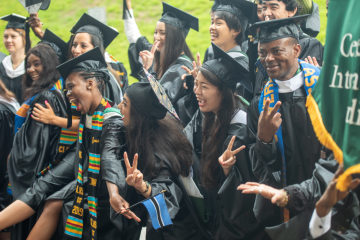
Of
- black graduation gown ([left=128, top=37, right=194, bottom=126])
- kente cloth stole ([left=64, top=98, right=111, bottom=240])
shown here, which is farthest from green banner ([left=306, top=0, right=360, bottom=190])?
black graduation gown ([left=128, top=37, right=194, bottom=126])

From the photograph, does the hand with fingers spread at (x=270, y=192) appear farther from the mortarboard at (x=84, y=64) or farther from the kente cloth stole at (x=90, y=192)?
the mortarboard at (x=84, y=64)

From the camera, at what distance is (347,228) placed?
189 centimetres

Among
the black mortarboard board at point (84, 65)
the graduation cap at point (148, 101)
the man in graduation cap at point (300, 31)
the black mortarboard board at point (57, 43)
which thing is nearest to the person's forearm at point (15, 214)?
the black mortarboard board at point (84, 65)

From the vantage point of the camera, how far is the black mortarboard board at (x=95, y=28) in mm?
4234

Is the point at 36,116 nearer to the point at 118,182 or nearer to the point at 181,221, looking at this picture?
the point at 118,182

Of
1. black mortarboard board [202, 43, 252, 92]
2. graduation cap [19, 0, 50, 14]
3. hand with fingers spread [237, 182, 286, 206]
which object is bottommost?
hand with fingers spread [237, 182, 286, 206]

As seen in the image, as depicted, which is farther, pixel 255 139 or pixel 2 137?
pixel 2 137

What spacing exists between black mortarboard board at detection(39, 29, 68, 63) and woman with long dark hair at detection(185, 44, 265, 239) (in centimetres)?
214

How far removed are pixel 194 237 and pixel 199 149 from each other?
774mm

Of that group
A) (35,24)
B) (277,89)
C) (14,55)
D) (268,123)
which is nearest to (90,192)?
(268,123)

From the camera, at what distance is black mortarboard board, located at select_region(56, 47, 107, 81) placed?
330 cm

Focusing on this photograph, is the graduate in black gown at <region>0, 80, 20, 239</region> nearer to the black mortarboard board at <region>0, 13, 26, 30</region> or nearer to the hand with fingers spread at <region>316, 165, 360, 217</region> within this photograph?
the black mortarboard board at <region>0, 13, 26, 30</region>

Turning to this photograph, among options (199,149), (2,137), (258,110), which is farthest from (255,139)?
(2,137)

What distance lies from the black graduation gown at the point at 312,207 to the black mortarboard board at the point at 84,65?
2.16 m
